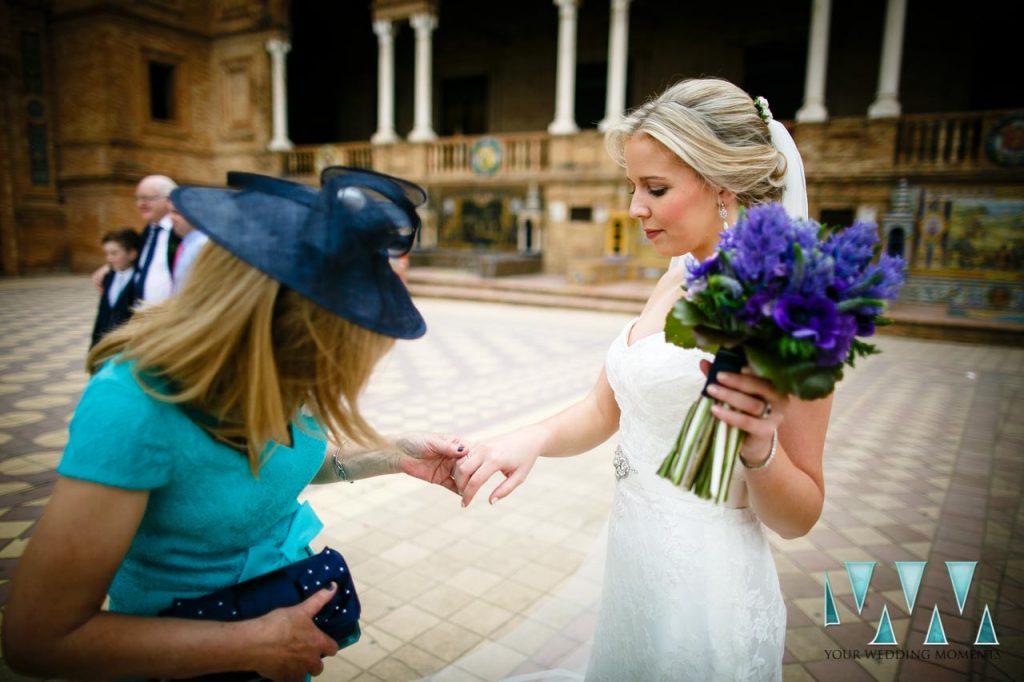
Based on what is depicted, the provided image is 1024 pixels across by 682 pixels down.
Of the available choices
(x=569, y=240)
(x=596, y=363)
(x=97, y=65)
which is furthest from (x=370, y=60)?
(x=596, y=363)

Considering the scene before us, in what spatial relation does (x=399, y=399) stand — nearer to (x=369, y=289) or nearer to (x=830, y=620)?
(x=830, y=620)

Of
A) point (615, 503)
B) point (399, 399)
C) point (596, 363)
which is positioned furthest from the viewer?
point (596, 363)

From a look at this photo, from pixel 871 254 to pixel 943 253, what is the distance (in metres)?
14.1

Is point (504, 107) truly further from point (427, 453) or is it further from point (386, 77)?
point (427, 453)

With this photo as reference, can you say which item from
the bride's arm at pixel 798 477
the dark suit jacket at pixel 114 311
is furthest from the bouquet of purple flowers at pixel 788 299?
the dark suit jacket at pixel 114 311

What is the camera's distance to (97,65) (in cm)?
1780

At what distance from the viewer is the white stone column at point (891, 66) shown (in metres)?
12.7

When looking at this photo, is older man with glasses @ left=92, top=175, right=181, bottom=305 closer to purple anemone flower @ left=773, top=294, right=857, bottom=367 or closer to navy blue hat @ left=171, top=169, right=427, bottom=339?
navy blue hat @ left=171, top=169, right=427, bottom=339

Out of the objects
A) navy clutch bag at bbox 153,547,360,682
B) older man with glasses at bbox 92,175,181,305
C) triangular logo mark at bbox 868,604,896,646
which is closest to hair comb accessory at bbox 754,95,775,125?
navy clutch bag at bbox 153,547,360,682

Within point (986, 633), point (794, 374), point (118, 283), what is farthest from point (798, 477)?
point (118, 283)

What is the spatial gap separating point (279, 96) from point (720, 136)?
21829 millimetres

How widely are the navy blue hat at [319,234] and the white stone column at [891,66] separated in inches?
586

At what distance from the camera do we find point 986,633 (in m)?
2.71

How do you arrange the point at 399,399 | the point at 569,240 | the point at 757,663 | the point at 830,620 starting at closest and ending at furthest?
the point at 757,663 → the point at 830,620 → the point at 399,399 → the point at 569,240
